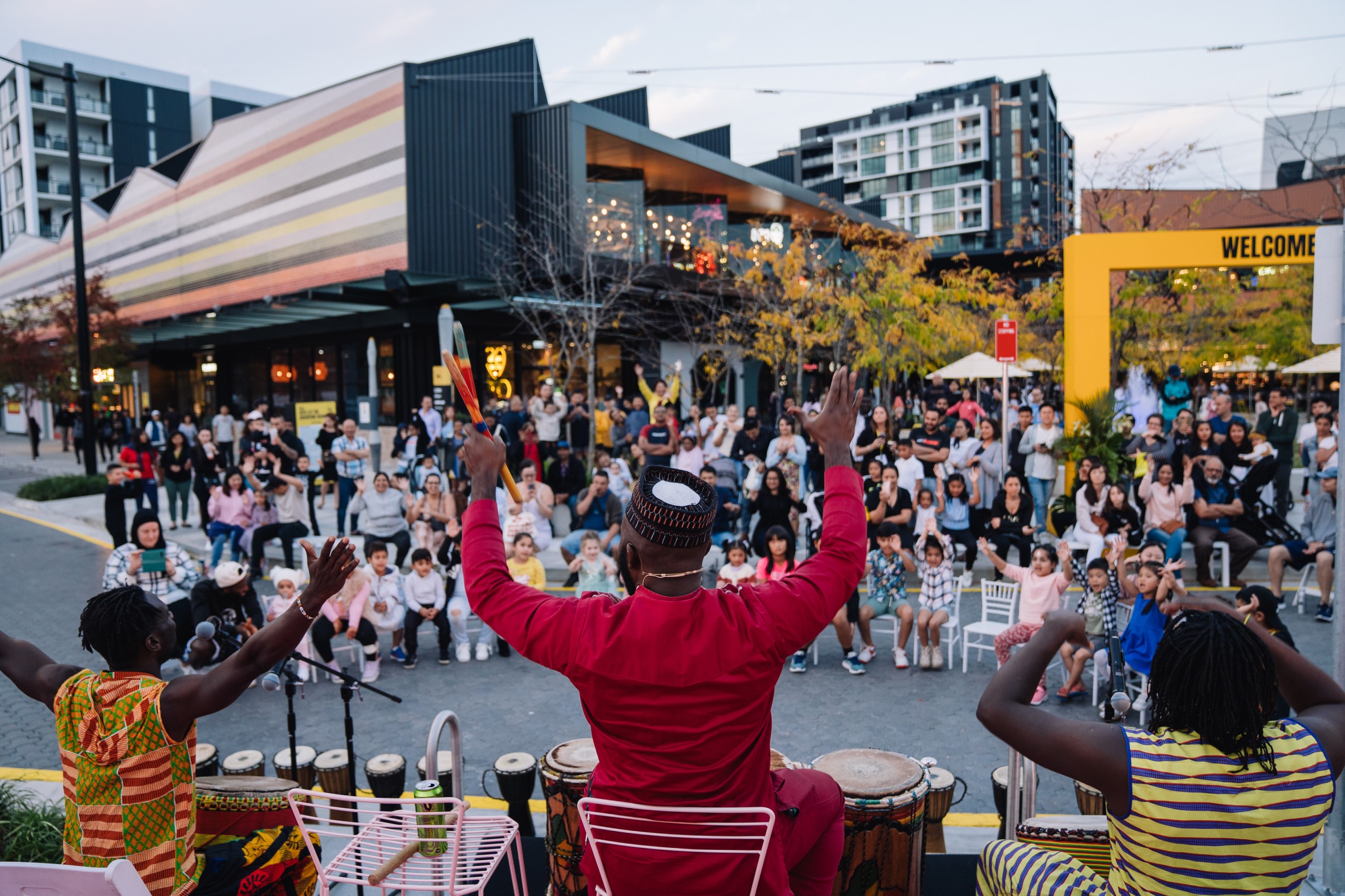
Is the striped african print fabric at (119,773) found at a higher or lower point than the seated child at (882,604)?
higher

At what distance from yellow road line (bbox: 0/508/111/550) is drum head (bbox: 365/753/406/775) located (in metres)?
10.9

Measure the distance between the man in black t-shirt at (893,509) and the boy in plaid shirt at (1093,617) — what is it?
2739 mm

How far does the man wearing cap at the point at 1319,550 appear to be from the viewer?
8.58 metres

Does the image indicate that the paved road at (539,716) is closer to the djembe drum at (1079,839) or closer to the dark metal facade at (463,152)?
the djembe drum at (1079,839)

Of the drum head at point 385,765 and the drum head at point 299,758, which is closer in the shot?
the drum head at point 385,765

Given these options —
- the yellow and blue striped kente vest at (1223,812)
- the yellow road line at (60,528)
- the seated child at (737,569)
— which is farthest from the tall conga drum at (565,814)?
the yellow road line at (60,528)

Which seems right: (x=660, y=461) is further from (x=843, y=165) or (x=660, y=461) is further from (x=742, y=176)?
(x=843, y=165)

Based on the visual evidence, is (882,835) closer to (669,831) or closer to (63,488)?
(669,831)

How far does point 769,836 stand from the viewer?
224 cm

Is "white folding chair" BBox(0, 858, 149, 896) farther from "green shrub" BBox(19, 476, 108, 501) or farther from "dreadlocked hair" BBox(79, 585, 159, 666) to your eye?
"green shrub" BBox(19, 476, 108, 501)

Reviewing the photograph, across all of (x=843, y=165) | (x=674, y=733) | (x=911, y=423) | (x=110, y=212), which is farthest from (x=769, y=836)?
(x=843, y=165)

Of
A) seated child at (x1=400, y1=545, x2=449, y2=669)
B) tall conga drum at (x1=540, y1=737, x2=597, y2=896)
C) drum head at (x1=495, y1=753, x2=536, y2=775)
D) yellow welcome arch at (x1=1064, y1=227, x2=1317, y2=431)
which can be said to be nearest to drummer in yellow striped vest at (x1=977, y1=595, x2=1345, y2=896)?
tall conga drum at (x1=540, y1=737, x2=597, y2=896)

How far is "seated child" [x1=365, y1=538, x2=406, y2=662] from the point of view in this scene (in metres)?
8.01

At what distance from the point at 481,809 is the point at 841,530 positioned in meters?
3.65
